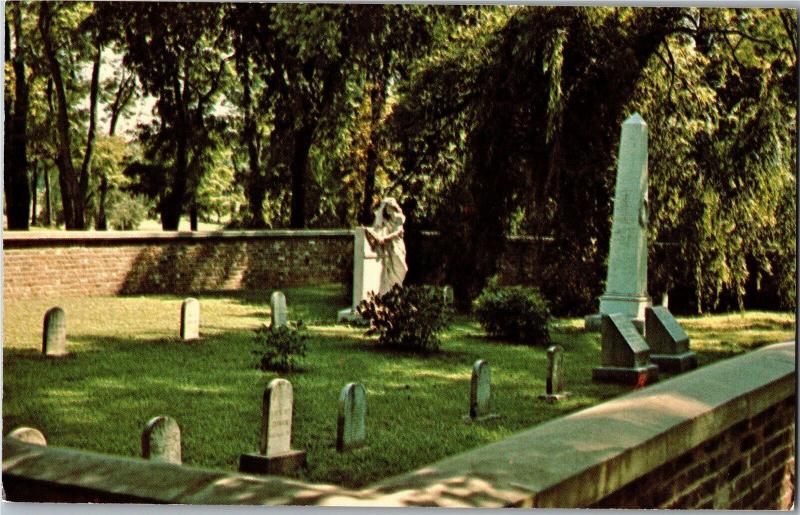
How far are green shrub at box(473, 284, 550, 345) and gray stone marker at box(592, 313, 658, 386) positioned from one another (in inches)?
30.8

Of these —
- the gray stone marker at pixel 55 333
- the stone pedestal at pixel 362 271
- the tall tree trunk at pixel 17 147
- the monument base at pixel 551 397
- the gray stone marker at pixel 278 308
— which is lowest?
the monument base at pixel 551 397

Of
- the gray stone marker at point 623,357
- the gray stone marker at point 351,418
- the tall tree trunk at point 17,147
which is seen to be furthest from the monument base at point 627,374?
the tall tree trunk at point 17,147

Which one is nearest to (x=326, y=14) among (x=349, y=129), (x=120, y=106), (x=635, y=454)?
(x=349, y=129)

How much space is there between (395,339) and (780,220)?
→ 9.48ft

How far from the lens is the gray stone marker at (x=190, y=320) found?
6215 millimetres

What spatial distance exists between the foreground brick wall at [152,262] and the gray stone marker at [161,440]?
55.5 inches

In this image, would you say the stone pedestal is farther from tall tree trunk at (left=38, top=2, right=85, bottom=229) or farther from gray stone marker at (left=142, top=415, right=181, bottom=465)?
gray stone marker at (left=142, top=415, right=181, bottom=465)

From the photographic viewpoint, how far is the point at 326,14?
6105mm

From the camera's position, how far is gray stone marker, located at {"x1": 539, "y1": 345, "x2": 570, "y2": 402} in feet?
23.0

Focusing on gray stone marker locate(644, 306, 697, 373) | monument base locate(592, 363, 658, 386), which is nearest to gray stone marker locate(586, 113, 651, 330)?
gray stone marker locate(644, 306, 697, 373)

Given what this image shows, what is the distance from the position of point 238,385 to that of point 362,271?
3164 millimetres

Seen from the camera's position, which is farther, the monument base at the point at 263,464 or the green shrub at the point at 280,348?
the green shrub at the point at 280,348

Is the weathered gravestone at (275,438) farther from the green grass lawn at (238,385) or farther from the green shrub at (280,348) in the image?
the green shrub at (280,348)

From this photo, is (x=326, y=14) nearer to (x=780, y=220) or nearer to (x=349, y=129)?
(x=349, y=129)
